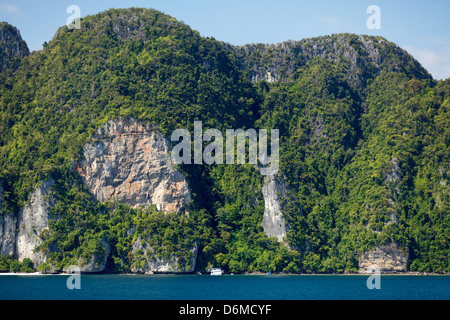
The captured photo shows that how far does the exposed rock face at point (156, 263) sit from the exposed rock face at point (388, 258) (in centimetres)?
3436

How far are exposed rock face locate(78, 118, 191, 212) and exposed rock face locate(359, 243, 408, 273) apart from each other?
38379 mm

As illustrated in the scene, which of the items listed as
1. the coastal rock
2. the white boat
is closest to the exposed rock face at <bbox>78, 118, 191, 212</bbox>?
the coastal rock

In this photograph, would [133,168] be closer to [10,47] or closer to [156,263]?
[156,263]

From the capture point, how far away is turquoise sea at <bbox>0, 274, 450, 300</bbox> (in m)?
78.4

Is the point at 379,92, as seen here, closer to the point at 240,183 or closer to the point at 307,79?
the point at 307,79

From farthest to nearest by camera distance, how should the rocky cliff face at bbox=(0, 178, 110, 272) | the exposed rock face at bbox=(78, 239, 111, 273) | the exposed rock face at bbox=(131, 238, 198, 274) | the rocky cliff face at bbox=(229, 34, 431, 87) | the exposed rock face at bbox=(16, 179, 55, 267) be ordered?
the rocky cliff face at bbox=(229, 34, 431, 87) → the exposed rock face at bbox=(16, 179, 55, 267) → the rocky cliff face at bbox=(0, 178, 110, 272) → the exposed rock face at bbox=(131, 238, 198, 274) → the exposed rock face at bbox=(78, 239, 111, 273)

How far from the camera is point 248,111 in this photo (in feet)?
548

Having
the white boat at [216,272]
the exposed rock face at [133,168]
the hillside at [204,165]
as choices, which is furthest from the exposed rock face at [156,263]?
the exposed rock face at [133,168]

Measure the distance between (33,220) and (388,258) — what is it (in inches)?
2713

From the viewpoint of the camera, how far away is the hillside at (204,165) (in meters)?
128

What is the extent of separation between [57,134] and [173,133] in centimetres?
2655

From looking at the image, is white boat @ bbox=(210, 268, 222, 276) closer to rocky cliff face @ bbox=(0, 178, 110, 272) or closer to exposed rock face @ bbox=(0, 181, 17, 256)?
rocky cliff face @ bbox=(0, 178, 110, 272)

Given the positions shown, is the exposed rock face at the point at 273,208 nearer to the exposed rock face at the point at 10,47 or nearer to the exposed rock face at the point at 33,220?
the exposed rock face at the point at 33,220
